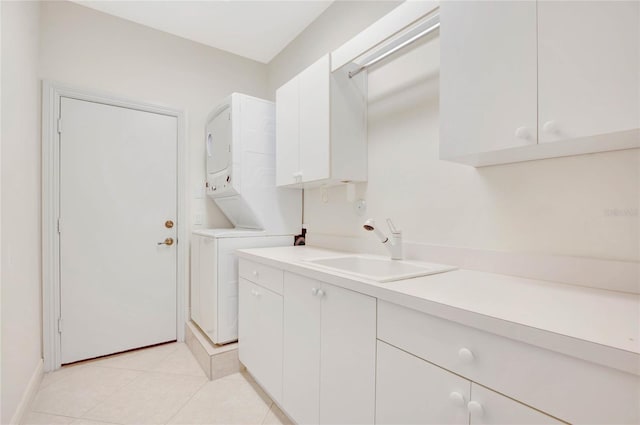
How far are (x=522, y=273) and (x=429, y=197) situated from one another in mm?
565

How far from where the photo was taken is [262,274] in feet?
5.86

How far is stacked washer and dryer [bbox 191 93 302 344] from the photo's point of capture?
219cm

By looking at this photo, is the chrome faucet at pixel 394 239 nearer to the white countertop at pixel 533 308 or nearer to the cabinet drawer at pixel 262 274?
the white countertop at pixel 533 308

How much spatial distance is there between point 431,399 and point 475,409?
0.46ft

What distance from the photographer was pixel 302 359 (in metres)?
1.42

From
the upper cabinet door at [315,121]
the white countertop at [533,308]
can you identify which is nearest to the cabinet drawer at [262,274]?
the white countertop at [533,308]

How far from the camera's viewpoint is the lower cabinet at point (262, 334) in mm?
1625

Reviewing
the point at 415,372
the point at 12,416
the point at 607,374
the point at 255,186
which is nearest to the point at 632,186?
the point at 607,374

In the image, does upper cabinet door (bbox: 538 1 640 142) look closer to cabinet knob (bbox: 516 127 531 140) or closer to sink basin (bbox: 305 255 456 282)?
cabinet knob (bbox: 516 127 531 140)

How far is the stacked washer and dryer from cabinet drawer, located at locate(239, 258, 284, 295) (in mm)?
262

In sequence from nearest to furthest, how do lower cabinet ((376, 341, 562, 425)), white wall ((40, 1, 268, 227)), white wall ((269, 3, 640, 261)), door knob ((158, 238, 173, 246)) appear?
lower cabinet ((376, 341, 562, 425)), white wall ((269, 3, 640, 261)), white wall ((40, 1, 268, 227)), door knob ((158, 238, 173, 246))

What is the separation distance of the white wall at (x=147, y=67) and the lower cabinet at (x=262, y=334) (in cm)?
121

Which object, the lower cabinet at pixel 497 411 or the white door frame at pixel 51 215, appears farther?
the white door frame at pixel 51 215

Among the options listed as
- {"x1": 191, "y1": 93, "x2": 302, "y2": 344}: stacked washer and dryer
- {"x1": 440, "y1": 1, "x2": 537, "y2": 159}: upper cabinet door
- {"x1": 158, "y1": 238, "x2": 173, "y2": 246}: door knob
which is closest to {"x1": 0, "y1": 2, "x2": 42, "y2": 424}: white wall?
{"x1": 158, "y1": 238, "x2": 173, "y2": 246}: door knob
